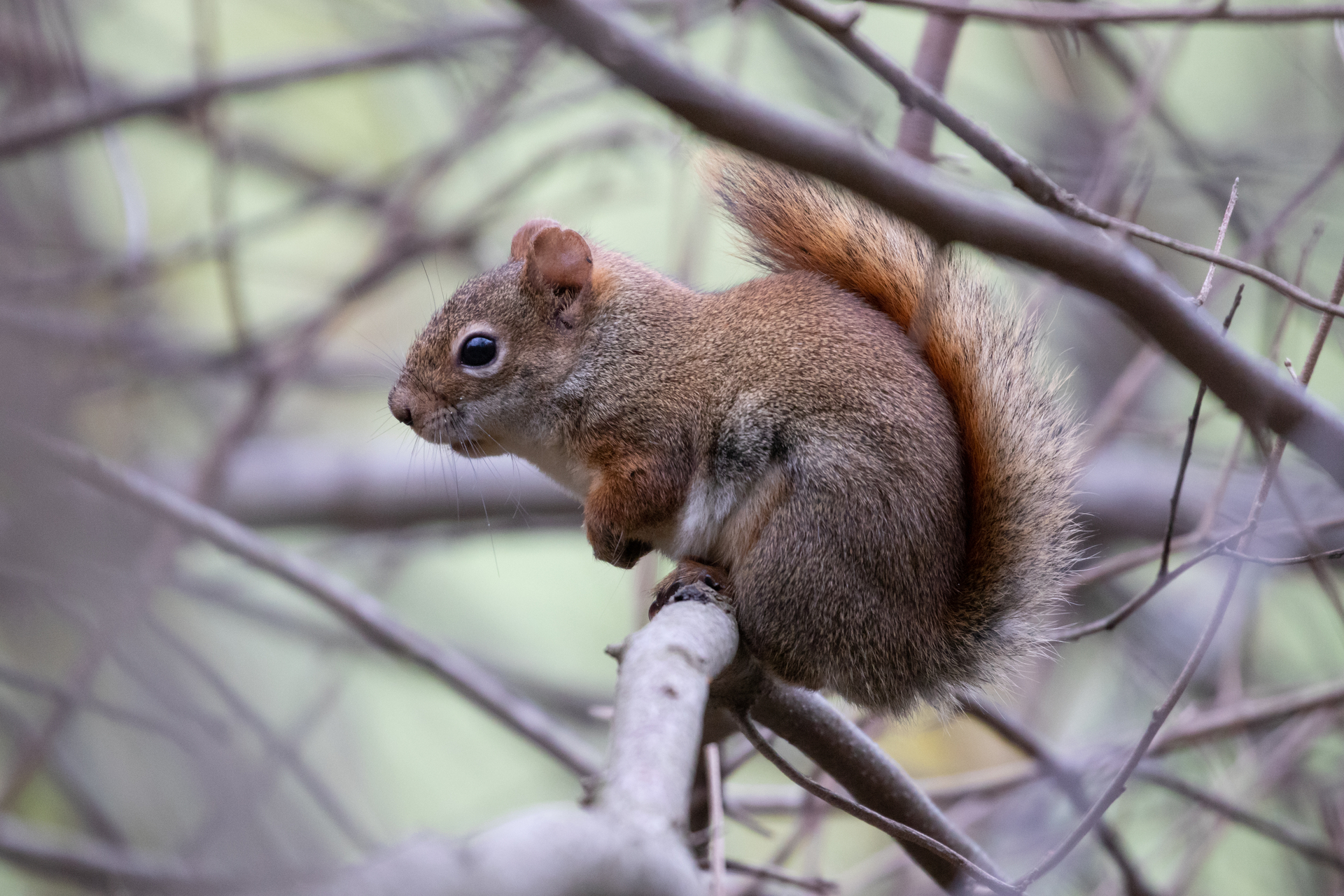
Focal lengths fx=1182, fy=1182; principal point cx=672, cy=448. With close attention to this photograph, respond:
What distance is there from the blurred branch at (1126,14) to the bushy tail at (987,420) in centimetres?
38

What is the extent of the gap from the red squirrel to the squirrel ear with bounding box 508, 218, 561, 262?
0.31 metres

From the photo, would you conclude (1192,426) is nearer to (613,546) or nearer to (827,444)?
(827,444)

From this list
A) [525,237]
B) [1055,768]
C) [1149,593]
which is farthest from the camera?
[525,237]

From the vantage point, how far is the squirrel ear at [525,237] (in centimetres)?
243

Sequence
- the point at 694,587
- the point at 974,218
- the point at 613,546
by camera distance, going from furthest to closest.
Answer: the point at 613,546 → the point at 694,587 → the point at 974,218

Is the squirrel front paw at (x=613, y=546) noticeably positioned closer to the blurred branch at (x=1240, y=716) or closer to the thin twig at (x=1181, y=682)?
the thin twig at (x=1181, y=682)

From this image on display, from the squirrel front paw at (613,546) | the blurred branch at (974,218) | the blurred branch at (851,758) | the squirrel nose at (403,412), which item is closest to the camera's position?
the blurred branch at (974,218)

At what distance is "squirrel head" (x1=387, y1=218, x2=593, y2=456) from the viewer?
223 centimetres

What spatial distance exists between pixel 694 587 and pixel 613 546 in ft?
Result: 0.68

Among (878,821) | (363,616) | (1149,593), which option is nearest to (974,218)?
(878,821)

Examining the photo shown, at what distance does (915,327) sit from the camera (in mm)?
1947

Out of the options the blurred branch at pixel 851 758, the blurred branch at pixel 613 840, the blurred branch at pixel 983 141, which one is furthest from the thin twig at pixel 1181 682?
the blurred branch at pixel 613 840

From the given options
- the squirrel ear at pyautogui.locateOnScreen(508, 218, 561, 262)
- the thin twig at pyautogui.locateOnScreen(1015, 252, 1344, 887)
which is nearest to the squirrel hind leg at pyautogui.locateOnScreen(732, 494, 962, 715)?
the thin twig at pyautogui.locateOnScreen(1015, 252, 1344, 887)

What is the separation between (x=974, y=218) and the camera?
1.10m
